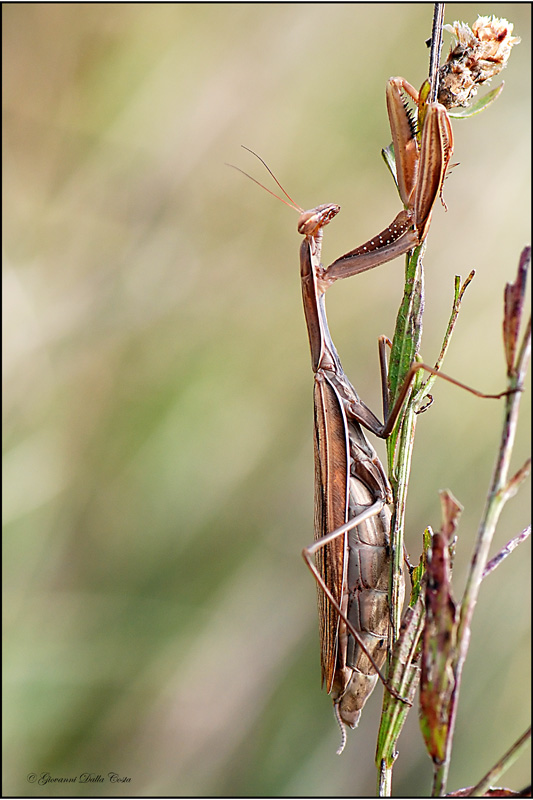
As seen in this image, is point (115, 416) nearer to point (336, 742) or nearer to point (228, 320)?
point (228, 320)

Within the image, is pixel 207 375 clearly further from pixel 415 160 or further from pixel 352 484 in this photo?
pixel 415 160

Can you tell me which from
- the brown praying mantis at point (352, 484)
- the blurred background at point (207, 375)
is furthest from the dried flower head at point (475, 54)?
the blurred background at point (207, 375)

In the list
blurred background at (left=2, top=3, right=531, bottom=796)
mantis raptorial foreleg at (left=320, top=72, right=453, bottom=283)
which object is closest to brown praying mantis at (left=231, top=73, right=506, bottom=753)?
mantis raptorial foreleg at (left=320, top=72, right=453, bottom=283)

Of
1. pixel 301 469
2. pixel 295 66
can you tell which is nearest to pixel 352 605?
pixel 301 469

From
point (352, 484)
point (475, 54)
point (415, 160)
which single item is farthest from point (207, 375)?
point (475, 54)

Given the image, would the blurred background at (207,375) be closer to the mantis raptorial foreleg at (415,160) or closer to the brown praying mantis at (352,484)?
the brown praying mantis at (352,484)

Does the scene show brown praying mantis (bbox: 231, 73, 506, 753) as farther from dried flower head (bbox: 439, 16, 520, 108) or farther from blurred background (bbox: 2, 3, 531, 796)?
blurred background (bbox: 2, 3, 531, 796)

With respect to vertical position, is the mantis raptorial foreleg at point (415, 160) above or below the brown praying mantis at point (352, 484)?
above
